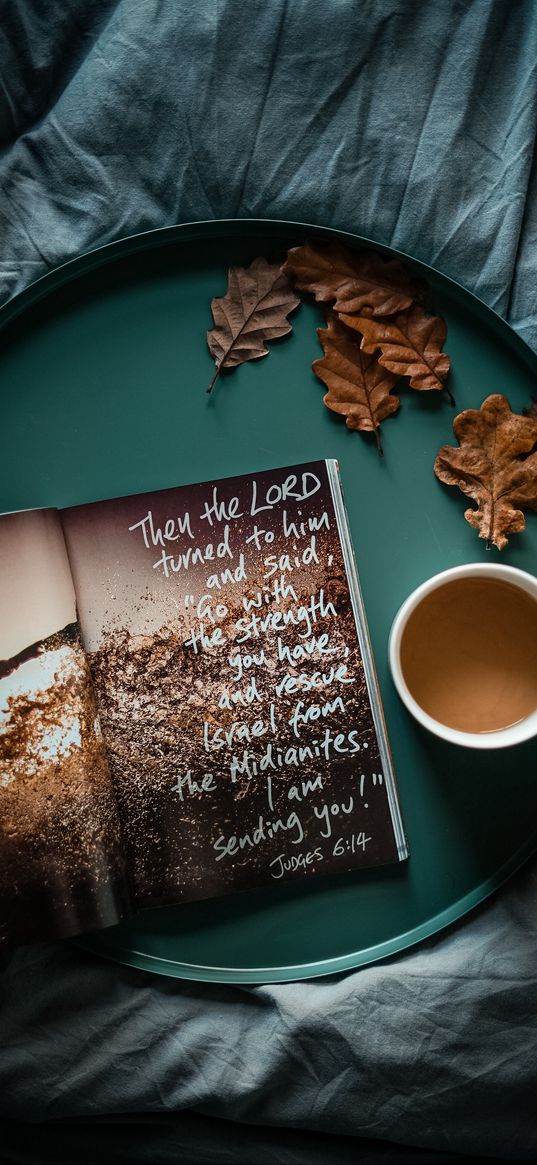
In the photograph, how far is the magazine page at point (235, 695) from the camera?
78 cm

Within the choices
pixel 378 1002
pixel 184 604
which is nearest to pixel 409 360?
pixel 184 604

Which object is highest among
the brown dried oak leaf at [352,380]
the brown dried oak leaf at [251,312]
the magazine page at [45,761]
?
the brown dried oak leaf at [251,312]

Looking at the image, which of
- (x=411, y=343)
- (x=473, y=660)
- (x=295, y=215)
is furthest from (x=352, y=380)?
(x=473, y=660)

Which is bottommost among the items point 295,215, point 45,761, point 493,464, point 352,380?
point 45,761

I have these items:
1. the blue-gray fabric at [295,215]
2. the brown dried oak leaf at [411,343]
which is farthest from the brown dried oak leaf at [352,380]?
the blue-gray fabric at [295,215]

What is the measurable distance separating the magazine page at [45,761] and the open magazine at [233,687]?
21mm

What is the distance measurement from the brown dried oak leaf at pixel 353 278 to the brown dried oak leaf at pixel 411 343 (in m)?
0.01

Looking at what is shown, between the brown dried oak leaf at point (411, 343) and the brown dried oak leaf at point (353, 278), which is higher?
the brown dried oak leaf at point (353, 278)

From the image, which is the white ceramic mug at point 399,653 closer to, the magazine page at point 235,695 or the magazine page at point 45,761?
the magazine page at point 235,695

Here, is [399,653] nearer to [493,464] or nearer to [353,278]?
[493,464]

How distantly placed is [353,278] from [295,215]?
3.7 inches

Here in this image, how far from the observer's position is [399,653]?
0.74 meters

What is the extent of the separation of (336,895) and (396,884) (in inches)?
2.3

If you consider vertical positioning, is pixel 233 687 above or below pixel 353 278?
below
